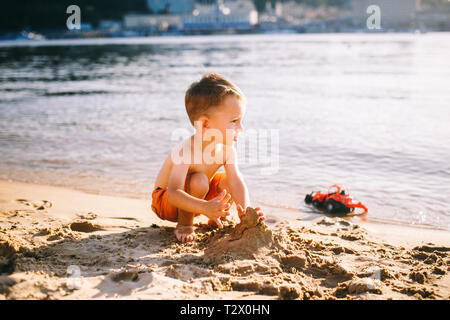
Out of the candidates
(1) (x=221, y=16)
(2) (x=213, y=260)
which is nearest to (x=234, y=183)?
(2) (x=213, y=260)

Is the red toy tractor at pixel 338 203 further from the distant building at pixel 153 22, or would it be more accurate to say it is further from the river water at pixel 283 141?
the distant building at pixel 153 22

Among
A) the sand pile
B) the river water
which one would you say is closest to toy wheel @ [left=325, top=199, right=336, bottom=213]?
the river water

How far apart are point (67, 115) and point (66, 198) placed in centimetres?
620

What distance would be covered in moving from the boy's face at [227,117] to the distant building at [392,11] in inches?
3138

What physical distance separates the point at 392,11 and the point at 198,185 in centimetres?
9614

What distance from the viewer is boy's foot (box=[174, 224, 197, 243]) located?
110 inches

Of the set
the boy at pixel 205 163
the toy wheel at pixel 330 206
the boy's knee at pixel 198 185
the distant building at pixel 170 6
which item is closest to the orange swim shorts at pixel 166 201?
the boy at pixel 205 163

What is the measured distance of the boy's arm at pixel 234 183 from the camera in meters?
2.89

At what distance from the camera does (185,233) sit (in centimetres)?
284

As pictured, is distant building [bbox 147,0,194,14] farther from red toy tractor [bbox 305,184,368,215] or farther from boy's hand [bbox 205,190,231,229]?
boy's hand [bbox 205,190,231,229]

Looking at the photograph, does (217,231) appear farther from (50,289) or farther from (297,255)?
(50,289)

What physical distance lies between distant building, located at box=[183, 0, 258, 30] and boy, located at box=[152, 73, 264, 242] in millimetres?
113414

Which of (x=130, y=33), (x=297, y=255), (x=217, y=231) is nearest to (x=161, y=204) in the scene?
(x=217, y=231)

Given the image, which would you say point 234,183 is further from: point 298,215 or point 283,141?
point 283,141
